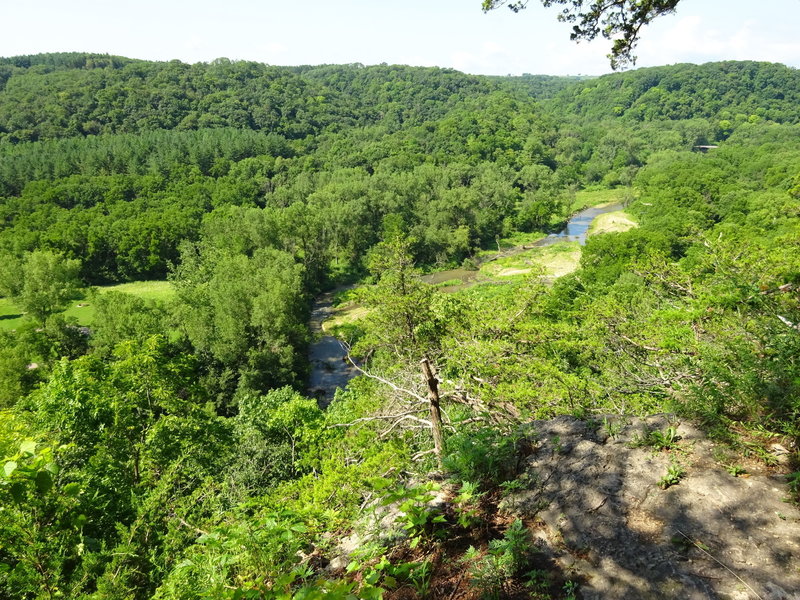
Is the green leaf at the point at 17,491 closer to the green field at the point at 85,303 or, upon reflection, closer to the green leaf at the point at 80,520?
the green leaf at the point at 80,520

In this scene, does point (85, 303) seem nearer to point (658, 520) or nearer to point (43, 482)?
point (43, 482)

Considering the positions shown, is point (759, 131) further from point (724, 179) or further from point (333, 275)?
point (333, 275)

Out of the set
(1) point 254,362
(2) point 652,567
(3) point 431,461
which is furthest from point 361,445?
(1) point 254,362

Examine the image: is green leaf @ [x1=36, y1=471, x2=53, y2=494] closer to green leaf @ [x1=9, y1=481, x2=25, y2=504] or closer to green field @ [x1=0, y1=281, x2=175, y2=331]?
green leaf @ [x1=9, y1=481, x2=25, y2=504]

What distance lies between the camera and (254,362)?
29.7 m

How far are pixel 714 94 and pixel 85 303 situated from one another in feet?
720

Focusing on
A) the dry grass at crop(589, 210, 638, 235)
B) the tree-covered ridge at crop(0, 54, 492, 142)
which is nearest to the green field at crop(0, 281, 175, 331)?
the dry grass at crop(589, 210, 638, 235)

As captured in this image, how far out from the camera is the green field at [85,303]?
42.6 meters

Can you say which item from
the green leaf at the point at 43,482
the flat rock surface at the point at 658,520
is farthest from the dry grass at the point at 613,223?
the green leaf at the point at 43,482

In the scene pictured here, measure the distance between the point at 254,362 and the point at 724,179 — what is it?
273 feet

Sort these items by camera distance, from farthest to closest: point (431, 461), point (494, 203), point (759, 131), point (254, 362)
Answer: point (759, 131), point (494, 203), point (254, 362), point (431, 461)

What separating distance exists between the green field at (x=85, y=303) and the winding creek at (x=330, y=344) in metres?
15.6

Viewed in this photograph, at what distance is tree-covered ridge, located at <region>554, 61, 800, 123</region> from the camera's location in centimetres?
16012

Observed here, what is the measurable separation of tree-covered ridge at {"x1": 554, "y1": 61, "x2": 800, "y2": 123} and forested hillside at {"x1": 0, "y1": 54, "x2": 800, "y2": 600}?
58.5 metres
